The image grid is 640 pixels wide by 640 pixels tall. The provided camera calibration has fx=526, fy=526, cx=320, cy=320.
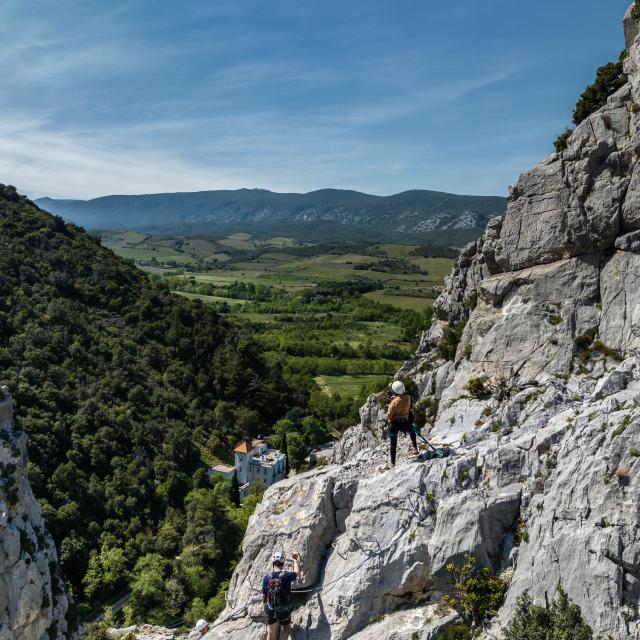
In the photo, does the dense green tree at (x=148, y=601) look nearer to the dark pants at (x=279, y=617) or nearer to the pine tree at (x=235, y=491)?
the pine tree at (x=235, y=491)

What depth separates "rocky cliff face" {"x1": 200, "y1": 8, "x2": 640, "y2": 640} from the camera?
12766 mm

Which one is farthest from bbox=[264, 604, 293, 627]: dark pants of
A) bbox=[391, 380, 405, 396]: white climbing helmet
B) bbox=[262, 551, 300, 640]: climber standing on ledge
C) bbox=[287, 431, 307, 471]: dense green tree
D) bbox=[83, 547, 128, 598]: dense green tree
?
bbox=[287, 431, 307, 471]: dense green tree

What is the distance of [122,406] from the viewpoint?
68.8 m

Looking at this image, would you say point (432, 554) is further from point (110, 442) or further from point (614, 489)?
point (110, 442)

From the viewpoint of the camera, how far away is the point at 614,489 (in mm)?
12516

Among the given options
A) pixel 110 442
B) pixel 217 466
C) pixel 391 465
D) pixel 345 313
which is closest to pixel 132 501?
pixel 110 442

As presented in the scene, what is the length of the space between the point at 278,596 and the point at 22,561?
77.8ft

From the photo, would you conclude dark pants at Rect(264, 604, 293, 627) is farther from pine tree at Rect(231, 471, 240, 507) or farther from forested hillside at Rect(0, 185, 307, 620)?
pine tree at Rect(231, 471, 240, 507)

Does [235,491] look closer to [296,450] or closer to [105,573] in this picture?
[296,450]

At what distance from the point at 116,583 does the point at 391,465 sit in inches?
1711

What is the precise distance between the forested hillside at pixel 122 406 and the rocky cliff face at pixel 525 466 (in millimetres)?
32795

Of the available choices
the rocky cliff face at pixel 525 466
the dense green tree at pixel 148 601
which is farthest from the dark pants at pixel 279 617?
the dense green tree at pixel 148 601

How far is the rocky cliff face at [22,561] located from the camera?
28984 millimetres

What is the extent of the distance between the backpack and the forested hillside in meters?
34.1
